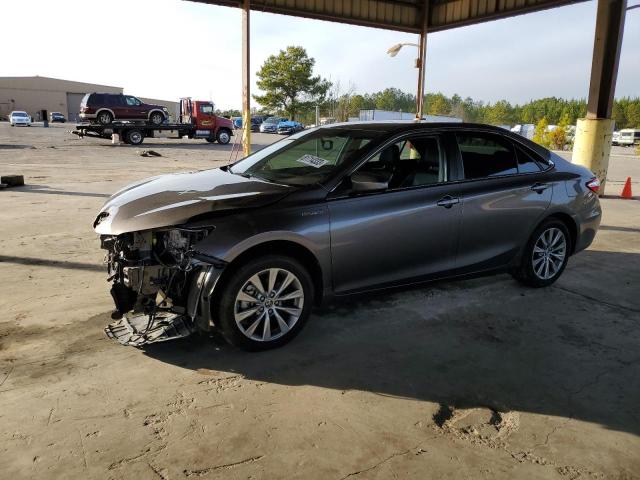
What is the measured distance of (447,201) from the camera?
427 centimetres

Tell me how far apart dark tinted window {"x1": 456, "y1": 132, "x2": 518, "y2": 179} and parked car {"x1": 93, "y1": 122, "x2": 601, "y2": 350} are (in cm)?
1

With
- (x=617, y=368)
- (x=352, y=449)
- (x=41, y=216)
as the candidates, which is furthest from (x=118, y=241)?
(x=41, y=216)

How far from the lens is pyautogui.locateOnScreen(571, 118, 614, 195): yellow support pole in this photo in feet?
36.4

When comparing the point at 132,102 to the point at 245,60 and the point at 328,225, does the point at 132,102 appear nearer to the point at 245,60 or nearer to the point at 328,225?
the point at 245,60

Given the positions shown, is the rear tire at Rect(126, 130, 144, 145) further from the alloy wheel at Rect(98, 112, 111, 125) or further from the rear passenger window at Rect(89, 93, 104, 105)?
the rear passenger window at Rect(89, 93, 104, 105)

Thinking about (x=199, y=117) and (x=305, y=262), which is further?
(x=199, y=117)

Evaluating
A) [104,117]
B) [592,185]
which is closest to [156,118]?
[104,117]

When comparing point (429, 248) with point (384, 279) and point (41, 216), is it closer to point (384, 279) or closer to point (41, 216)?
point (384, 279)

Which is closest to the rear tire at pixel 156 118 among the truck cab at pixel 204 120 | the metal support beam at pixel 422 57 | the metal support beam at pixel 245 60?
the truck cab at pixel 204 120

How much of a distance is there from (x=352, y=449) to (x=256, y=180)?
2381 mm

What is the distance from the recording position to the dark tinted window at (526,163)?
16.3 feet

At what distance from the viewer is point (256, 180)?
4219mm

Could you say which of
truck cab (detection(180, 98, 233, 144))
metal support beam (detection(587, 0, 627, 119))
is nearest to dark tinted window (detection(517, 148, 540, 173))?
metal support beam (detection(587, 0, 627, 119))

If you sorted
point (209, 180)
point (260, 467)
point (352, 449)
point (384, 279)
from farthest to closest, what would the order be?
1. point (209, 180)
2. point (384, 279)
3. point (352, 449)
4. point (260, 467)
